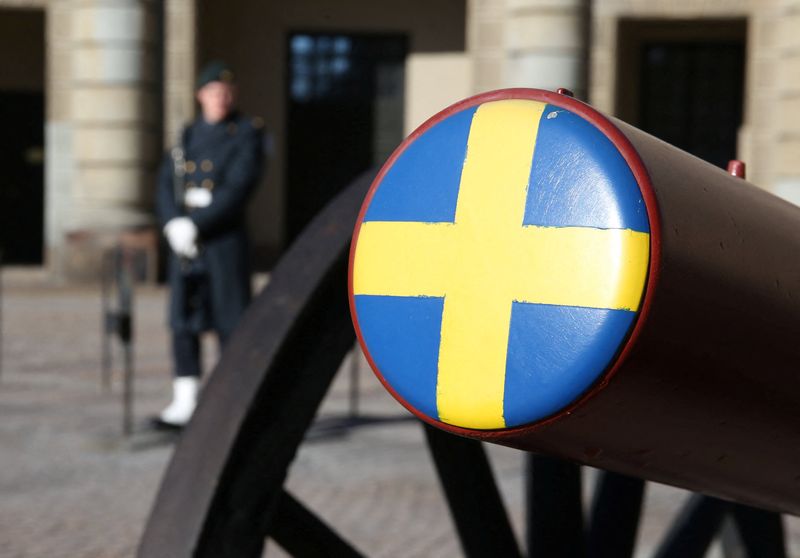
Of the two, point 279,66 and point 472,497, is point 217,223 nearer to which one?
point 472,497

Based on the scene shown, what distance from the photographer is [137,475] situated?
5.00 m

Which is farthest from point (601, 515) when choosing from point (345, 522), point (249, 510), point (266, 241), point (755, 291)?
point (266, 241)

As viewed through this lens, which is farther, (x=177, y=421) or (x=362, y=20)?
(x=362, y=20)

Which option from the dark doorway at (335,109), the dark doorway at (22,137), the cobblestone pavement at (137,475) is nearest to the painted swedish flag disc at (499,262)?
the cobblestone pavement at (137,475)

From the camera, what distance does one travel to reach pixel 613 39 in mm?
14477

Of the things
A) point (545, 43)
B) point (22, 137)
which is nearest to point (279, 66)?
point (545, 43)

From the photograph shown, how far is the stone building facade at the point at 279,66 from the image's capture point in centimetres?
1422

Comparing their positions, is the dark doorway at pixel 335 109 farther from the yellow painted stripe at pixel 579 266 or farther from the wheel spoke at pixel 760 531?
the yellow painted stripe at pixel 579 266

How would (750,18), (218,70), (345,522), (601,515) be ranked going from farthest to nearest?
(750,18) < (218,70) < (345,522) < (601,515)

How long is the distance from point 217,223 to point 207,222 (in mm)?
45

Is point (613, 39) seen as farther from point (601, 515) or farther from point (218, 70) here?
point (601, 515)

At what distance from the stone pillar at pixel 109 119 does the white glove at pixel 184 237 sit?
29.0 ft

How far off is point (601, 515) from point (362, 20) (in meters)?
15.1

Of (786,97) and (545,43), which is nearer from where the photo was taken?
(786,97)
